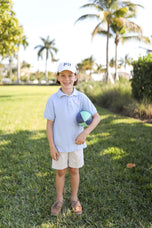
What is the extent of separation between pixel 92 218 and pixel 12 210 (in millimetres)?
911

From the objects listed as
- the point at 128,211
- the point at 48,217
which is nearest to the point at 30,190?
the point at 48,217

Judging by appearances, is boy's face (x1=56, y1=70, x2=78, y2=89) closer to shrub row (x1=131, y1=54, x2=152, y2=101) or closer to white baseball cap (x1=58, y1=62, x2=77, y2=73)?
white baseball cap (x1=58, y1=62, x2=77, y2=73)

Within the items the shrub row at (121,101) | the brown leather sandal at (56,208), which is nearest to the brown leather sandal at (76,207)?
the brown leather sandal at (56,208)

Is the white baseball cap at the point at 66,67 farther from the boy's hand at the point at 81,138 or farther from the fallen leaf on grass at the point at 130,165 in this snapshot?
the fallen leaf on grass at the point at 130,165

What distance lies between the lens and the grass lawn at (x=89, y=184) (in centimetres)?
212

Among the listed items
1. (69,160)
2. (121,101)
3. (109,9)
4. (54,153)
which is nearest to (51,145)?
(54,153)

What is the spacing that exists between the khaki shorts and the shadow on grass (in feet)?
1.79

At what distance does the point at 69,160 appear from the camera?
7.04ft

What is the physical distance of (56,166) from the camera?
211 centimetres

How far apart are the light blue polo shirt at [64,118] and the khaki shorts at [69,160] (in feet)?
0.28

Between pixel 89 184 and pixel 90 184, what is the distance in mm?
15

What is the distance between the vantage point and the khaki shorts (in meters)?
2.09

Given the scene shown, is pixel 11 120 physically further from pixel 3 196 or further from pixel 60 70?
pixel 60 70


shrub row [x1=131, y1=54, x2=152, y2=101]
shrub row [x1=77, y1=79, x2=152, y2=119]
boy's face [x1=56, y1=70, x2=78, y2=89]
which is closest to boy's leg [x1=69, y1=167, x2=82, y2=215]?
boy's face [x1=56, y1=70, x2=78, y2=89]
